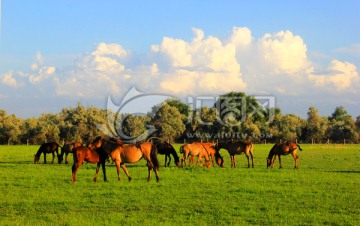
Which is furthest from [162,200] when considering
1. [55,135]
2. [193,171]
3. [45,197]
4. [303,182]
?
[55,135]

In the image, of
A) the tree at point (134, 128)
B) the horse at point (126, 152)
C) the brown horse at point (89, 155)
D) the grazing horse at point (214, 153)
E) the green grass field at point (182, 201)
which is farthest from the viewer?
the tree at point (134, 128)

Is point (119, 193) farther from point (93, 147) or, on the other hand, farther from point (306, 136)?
point (306, 136)

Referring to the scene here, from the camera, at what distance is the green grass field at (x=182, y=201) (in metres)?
10.2

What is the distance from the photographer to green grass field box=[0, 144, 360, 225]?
10.2 m

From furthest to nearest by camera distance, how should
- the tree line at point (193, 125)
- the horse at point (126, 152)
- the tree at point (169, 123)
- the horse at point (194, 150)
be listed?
the tree at point (169, 123), the tree line at point (193, 125), the horse at point (194, 150), the horse at point (126, 152)

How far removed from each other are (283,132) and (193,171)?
63.8 m

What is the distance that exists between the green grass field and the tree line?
57570 mm

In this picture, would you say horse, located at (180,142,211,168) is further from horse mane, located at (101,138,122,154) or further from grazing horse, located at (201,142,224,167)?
horse mane, located at (101,138,122,154)

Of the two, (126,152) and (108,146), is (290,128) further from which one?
(108,146)

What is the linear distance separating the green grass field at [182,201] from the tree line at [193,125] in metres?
57.6

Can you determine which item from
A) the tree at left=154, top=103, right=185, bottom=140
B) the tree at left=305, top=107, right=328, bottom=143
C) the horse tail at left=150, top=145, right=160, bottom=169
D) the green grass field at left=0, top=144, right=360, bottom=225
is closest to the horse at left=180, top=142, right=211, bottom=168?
the green grass field at left=0, top=144, right=360, bottom=225

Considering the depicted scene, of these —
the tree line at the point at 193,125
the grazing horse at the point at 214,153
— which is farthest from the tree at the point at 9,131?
the grazing horse at the point at 214,153

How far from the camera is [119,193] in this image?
13.7 metres

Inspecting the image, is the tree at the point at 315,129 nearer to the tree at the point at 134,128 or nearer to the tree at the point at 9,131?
the tree at the point at 134,128
